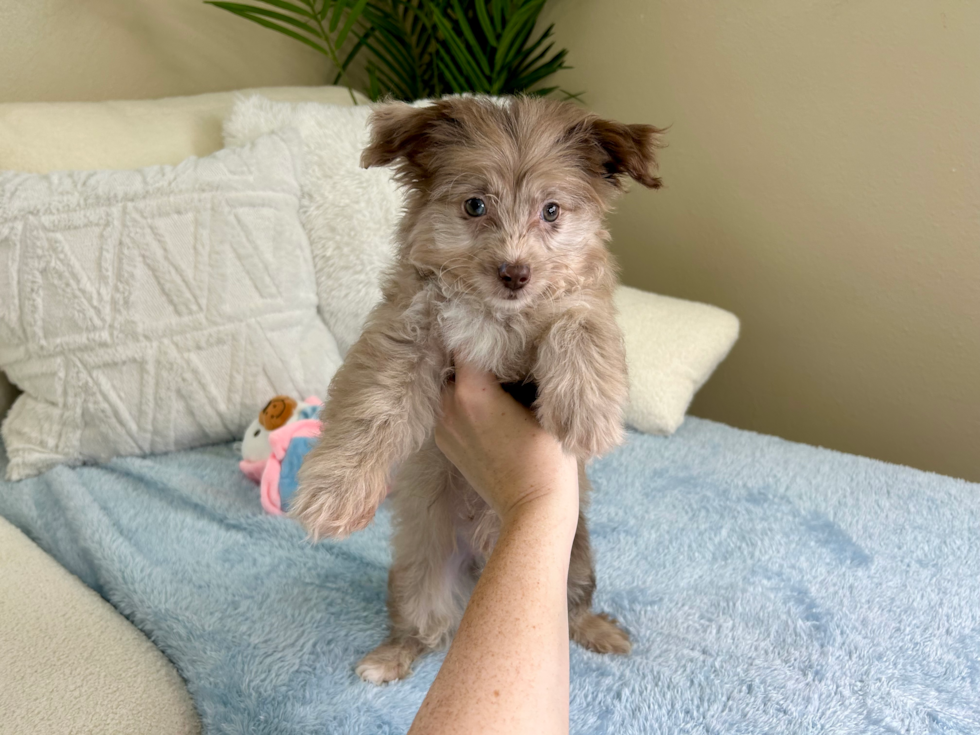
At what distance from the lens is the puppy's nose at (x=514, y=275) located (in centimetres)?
133

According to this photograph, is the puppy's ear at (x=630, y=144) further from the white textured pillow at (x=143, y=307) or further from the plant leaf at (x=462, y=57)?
the plant leaf at (x=462, y=57)

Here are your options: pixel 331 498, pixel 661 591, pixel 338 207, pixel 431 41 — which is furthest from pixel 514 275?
pixel 431 41

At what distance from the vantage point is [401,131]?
144 cm

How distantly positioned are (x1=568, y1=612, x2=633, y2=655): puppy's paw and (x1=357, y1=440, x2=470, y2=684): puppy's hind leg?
0.29 meters

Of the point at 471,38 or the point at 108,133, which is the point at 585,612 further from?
the point at 471,38

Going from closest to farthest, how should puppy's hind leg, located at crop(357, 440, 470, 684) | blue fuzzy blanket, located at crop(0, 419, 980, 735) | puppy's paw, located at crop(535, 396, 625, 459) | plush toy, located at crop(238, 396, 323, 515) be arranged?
puppy's paw, located at crop(535, 396, 625, 459)
blue fuzzy blanket, located at crop(0, 419, 980, 735)
puppy's hind leg, located at crop(357, 440, 470, 684)
plush toy, located at crop(238, 396, 323, 515)

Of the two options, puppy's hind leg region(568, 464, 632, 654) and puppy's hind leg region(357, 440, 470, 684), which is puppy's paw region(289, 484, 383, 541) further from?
puppy's hind leg region(568, 464, 632, 654)

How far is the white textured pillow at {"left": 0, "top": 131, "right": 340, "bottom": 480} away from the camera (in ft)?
7.00

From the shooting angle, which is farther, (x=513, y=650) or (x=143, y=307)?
(x=143, y=307)

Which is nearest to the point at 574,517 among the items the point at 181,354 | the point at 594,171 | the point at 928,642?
the point at 594,171

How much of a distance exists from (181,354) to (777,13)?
8.72ft

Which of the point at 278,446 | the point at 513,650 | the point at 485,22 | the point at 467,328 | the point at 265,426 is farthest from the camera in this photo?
the point at 485,22

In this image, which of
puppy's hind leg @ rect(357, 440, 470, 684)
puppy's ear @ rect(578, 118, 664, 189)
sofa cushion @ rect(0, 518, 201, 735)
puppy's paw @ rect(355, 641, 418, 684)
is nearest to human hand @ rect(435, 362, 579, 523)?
puppy's hind leg @ rect(357, 440, 470, 684)

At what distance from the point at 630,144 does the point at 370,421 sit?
784 millimetres
